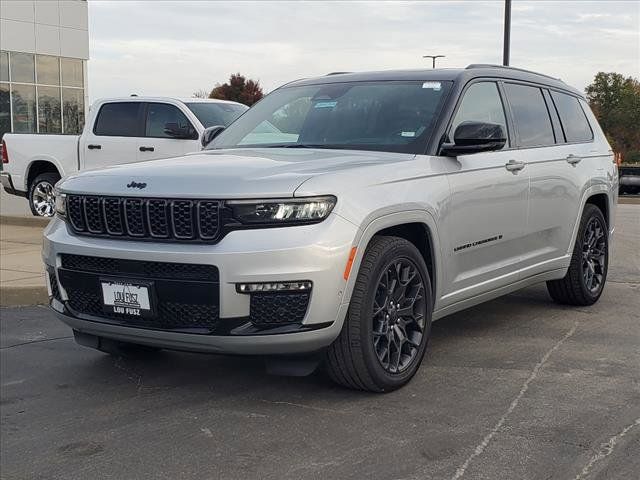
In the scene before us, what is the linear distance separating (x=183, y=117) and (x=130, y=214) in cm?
755

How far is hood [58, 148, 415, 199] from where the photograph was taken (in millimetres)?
4324

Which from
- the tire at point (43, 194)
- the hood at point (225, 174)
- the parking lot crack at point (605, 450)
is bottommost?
the parking lot crack at point (605, 450)

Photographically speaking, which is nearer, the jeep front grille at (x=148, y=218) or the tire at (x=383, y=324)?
the jeep front grille at (x=148, y=218)

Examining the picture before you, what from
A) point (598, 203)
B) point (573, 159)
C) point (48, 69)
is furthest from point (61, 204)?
point (48, 69)

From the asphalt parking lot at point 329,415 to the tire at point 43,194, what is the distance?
24.0 ft

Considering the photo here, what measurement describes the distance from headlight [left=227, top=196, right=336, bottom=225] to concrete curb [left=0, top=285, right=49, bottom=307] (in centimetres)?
407

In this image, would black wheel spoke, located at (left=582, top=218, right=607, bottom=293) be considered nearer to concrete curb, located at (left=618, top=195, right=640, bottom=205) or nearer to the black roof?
the black roof

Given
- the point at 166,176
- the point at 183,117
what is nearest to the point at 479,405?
the point at 166,176

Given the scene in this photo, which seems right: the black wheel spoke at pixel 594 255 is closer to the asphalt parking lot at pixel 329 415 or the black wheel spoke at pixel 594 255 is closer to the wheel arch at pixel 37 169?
the asphalt parking lot at pixel 329 415

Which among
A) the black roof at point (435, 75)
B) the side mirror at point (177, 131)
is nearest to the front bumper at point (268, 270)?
the black roof at point (435, 75)

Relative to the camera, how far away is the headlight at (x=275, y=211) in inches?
168

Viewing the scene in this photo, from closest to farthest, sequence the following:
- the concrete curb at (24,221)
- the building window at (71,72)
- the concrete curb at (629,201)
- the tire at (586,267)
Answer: the tire at (586,267) → the concrete curb at (24,221) → the concrete curb at (629,201) → the building window at (71,72)

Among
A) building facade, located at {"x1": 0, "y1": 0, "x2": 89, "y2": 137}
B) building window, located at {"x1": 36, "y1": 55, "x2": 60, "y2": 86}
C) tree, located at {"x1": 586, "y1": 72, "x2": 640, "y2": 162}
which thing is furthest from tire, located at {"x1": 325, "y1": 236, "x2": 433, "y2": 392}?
building window, located at {"x1": 36, "y1": 55, "x2": 60, "y2": 86}

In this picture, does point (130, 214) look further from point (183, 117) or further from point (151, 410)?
point (183, 117)
